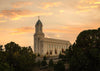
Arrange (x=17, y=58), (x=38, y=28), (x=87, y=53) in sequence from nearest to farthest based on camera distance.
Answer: (x=87, y=53), (x=17, y=58), (x=38, y=28)

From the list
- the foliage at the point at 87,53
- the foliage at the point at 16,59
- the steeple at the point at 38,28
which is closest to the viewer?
the foliage at the point at 87,53

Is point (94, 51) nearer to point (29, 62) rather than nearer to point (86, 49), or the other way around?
point (86, 49)

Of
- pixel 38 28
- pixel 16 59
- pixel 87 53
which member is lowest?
pixel 16 59

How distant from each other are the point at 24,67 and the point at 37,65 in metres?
14.3

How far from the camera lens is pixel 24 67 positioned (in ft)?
221

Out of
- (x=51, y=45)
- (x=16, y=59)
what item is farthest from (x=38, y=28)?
(x=16, y=59)

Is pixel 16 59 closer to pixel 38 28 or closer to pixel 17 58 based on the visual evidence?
pixel 17 58

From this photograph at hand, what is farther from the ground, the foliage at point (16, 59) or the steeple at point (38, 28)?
the steeple at point (38, 28)

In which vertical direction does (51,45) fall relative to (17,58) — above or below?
above

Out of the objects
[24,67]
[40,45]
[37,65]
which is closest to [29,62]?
[24,67]

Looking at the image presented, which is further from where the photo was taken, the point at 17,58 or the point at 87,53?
the point at 17,58

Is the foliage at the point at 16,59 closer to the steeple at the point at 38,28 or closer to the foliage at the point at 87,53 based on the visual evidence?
the foliage at the point at 87,53

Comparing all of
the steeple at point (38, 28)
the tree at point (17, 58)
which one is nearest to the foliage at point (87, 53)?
the tree at point (17, 58)

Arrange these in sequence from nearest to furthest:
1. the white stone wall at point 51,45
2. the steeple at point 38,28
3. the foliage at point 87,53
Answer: the foliage at point 87,53, the white stone wall at point 51,45, the steeple at point 38,28
